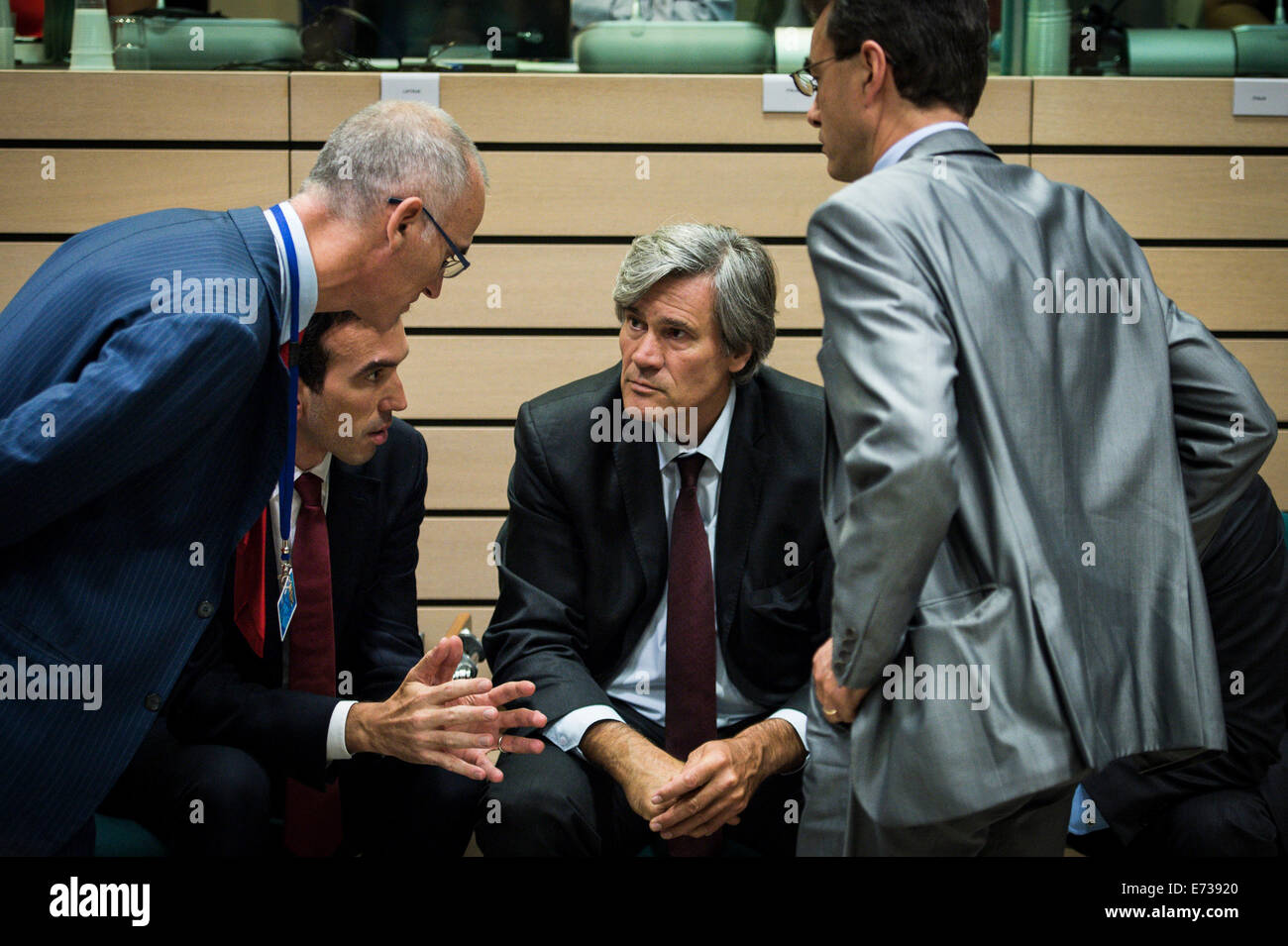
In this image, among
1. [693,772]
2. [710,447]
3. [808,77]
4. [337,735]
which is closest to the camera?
[808,77]

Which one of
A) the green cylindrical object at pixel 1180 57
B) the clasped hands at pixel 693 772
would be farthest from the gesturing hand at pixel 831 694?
the green cylindrical object at pixel 1180 57

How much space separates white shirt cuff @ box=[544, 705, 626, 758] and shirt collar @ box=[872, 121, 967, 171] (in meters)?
1.05

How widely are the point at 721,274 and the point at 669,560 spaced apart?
58cm

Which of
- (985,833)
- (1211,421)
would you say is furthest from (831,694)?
(1211,421)

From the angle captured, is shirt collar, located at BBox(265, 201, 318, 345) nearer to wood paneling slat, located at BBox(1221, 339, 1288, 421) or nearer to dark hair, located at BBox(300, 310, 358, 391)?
dark hair, located at BBox(300, 310, 358, 391)

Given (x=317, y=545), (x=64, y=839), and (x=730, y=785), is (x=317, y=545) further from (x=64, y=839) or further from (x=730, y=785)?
(x=730, y=785)

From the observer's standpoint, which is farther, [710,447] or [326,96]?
[326,96]

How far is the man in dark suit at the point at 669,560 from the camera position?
6.96ft

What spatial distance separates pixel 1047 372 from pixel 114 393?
3.64ft

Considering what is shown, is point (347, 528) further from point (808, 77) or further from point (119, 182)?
point (119, 182)

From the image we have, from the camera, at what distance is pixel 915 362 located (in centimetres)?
132

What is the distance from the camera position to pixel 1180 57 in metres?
3.39

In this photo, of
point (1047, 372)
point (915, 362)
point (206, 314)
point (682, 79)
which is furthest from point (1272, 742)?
point (682, 79)

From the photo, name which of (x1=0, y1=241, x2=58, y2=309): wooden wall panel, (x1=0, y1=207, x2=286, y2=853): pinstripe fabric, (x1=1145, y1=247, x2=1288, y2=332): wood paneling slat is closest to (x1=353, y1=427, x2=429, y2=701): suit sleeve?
(x1=0, y1=207, x2=286, y2=853): pinstripe fabric
